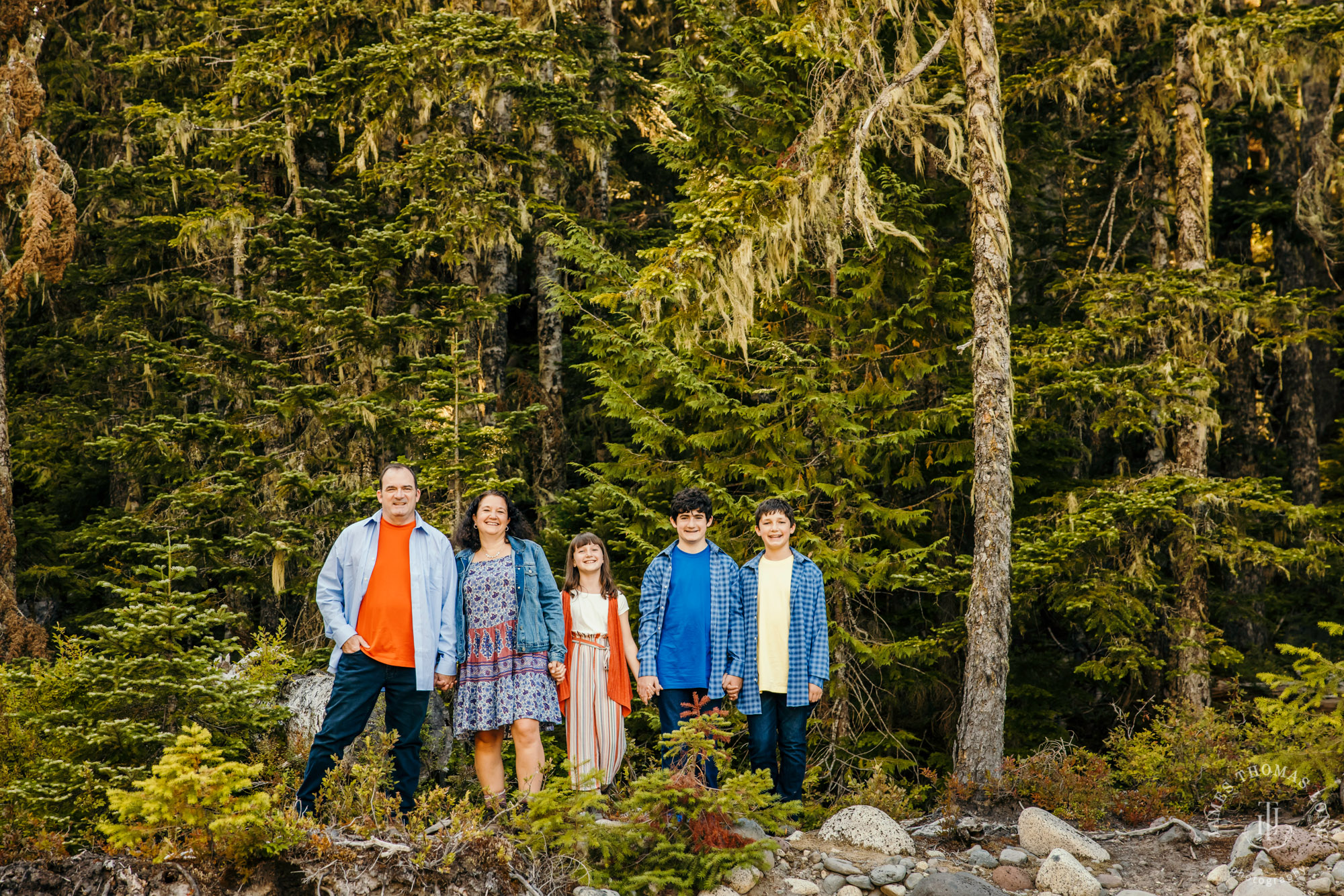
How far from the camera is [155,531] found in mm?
10516

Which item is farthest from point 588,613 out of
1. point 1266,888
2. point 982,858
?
point 1266,888

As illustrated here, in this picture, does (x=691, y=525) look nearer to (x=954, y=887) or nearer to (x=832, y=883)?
(x=832, y=883)

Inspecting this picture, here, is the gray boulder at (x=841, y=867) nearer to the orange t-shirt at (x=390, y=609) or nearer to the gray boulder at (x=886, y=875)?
the gray boulder at (x=886, y=875)

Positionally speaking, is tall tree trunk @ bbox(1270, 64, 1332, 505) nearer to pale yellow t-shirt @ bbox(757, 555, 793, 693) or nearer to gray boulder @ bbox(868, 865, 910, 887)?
pale yellow t-shirt @ bbox(757, 555, 793, 693)

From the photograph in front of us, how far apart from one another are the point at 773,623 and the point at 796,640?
18cm

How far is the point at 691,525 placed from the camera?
228 inches

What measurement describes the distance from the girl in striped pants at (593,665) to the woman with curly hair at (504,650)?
0.82 feet

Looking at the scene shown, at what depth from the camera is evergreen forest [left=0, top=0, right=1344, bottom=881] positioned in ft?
26.0

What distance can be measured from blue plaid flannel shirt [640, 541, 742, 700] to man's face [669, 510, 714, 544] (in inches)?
5.5

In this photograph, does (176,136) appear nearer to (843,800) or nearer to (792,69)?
(792,69)

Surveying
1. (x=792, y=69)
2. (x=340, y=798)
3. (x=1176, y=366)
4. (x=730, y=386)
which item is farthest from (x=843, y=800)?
(x=792, y=69)

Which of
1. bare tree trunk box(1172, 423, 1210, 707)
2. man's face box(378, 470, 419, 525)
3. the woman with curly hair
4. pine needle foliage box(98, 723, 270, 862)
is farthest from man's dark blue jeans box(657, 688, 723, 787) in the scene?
bare tree trunk box(1172, 423, 1210, 707)

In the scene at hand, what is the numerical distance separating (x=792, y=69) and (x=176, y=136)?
297 inches

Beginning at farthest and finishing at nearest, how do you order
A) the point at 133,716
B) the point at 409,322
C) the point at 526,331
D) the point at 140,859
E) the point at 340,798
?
1. the point at 526,331
2. the point at 409,322
3. the point at 133,716
4. the point at 340,798
5. the point at 140,859
